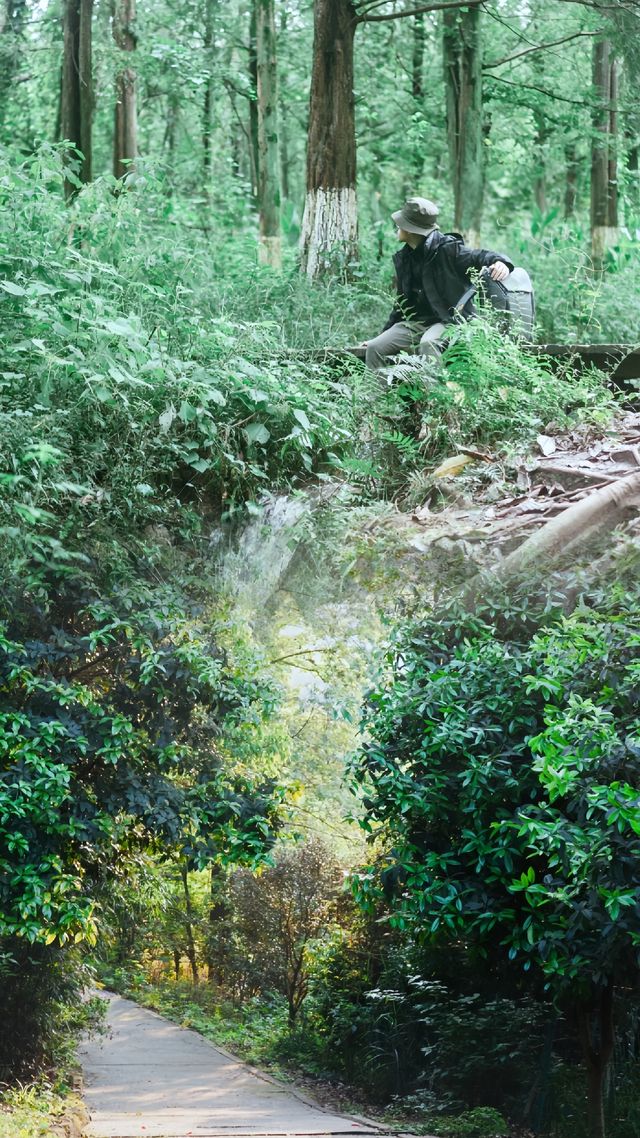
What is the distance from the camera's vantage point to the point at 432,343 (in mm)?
6398

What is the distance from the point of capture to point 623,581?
4.90 meters

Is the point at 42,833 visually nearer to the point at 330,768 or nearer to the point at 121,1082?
the point at 330,768

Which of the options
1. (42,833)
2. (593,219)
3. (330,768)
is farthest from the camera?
(593,219)

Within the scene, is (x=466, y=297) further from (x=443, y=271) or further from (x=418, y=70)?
(x=418, y=70)

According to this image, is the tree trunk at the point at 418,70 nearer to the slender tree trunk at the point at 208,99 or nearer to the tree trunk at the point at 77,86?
the slender tree trunk at the point at 208,99

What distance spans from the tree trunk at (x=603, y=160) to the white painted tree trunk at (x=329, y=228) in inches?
146

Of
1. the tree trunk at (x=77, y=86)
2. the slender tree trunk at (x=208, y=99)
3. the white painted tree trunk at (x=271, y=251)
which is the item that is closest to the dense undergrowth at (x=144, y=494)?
the tree trunk at (x=77, y=86)

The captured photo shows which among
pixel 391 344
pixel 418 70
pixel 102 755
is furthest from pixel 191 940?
pixel 418 70

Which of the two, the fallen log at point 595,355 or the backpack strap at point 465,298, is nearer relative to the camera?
the backpack strap at point 465,298

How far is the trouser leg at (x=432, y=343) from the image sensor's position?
638cm

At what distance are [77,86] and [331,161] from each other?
2.52 meters

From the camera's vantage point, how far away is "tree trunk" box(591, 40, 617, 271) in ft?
38.4

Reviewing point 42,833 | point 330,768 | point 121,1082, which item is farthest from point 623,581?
point 121,1082

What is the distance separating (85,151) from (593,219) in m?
5.34
